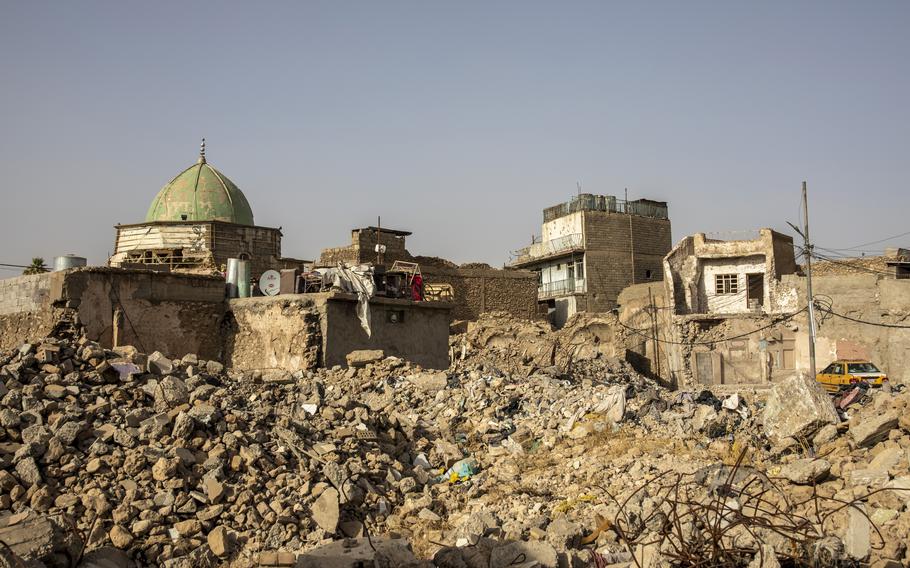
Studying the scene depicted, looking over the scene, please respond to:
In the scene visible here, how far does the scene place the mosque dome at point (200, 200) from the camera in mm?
28312

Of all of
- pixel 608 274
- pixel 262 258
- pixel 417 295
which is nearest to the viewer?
pixel 417 295

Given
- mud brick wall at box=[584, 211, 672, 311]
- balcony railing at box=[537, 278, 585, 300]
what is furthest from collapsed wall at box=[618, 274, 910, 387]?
balcony railing at box=[537, 278, 585, 300]

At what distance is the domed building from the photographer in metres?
27.3

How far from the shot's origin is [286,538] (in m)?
8.92

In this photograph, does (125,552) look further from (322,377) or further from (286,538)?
(322,377)

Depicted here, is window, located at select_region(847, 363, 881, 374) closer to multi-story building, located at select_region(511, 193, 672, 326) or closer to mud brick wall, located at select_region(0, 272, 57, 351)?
multi-story building, located at select_region(511, 193, 672, 326)

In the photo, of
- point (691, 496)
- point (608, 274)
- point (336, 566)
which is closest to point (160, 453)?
point (336, 566)

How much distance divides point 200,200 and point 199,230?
1471 millimetres

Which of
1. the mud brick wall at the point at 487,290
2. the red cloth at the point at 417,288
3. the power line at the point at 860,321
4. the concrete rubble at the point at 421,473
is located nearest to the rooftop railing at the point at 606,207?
the mud brick wall at the point at 487,290

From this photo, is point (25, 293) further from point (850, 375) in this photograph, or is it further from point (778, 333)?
point (778, 333)

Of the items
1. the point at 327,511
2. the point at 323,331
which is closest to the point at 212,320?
the point at 323,331

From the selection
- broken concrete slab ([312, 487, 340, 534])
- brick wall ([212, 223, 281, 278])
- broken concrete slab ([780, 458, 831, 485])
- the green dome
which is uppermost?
the green dome

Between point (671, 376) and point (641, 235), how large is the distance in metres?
10.8

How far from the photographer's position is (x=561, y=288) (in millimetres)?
40000
